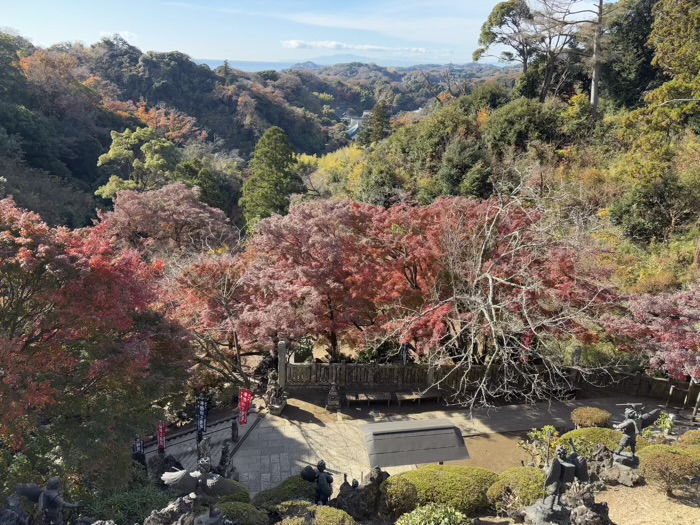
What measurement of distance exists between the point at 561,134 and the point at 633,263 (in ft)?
31.3

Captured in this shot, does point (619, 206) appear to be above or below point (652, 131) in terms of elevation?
below

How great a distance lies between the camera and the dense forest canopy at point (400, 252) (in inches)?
353

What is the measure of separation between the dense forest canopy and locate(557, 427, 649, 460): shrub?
1714 millimetres

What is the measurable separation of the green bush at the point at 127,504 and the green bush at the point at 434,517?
4.41 metres

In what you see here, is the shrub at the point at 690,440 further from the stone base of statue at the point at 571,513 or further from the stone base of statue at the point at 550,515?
the stone base of statue at the point at 550,515

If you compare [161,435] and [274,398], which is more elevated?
[161,435]

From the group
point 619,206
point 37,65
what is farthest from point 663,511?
point 37,65

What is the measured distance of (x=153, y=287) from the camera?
1023cm

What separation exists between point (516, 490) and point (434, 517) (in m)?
2.20

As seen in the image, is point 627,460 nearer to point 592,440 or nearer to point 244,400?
point 592,440

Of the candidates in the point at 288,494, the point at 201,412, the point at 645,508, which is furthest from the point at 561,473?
the point at 201,412

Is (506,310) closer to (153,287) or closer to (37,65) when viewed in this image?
(153,287)

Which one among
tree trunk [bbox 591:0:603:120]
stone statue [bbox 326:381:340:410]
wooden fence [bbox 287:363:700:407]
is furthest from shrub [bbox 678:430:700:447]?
tree trunk [bbox 591:0:603:120]

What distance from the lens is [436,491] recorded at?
846 centimetres
